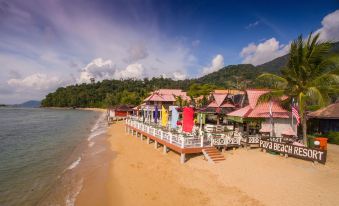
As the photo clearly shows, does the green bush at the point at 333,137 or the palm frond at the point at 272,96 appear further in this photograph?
the green bush at the point at 333,137

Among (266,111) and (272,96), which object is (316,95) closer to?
→ (272,96)

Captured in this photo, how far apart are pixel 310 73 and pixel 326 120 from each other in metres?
11.2

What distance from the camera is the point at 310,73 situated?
1689cm

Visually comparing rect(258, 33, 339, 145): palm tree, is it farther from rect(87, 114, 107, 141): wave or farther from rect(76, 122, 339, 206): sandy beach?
rect(87, 114, 107, 141): wave

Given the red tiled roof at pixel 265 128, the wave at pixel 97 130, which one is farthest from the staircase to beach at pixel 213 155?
the wave at pixel 97 130

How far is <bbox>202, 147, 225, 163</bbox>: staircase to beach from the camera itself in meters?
15.3

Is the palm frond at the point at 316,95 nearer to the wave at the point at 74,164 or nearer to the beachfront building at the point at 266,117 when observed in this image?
the beachfront building at the point at 266,117

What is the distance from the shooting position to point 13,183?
1516 cm

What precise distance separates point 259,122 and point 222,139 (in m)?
4.80

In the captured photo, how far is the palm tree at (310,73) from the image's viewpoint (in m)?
16.1

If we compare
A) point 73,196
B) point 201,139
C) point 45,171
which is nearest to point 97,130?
point 45,171

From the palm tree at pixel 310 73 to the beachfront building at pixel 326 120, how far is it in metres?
8.45

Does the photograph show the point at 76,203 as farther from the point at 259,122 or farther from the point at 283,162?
the point at 259,122

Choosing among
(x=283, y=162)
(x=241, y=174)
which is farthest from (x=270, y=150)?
(x=241, y=174)
